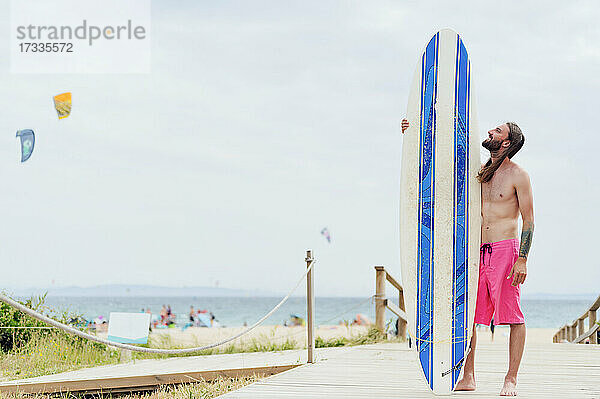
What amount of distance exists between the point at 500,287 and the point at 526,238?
0.33 m

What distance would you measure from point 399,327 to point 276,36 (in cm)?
3943

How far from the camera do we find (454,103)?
411 cm

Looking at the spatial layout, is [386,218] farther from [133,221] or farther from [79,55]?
[79,55]

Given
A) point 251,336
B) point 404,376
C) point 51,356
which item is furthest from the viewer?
point 251,336

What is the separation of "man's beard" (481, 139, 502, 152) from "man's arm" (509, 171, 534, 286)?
25 centimetres

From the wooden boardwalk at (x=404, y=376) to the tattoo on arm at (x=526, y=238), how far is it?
891 millimetres

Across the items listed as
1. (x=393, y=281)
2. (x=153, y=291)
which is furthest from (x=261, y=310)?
(x=393, y=281)

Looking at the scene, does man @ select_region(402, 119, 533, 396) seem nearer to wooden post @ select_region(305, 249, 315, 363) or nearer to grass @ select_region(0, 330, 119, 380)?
wooden post @ select_region(305, 249, 315, 363)

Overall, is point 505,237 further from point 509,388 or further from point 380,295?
point 380,295

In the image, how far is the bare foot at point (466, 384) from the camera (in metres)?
4.11

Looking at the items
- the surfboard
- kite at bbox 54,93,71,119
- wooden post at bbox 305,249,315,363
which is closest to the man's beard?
the surfboard

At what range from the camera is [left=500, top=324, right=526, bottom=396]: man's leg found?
12.7 feet

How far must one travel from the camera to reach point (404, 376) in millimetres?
4789

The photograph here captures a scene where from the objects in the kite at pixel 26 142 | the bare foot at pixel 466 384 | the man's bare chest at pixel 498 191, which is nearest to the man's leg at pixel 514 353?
the bare foot at pixel 466 384
